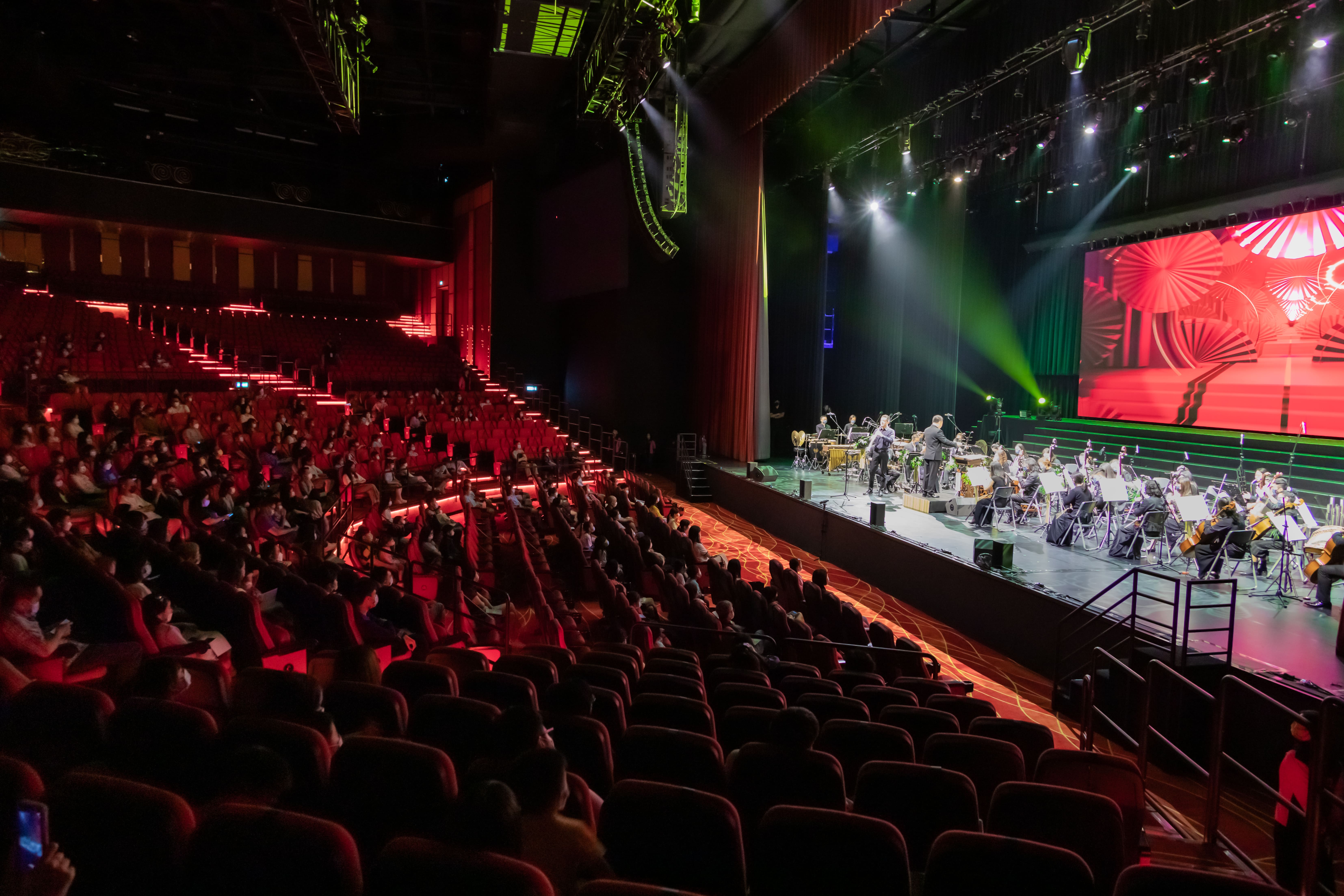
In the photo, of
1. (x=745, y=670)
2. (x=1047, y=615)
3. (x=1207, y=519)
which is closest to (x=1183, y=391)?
(x=1207, y=519)

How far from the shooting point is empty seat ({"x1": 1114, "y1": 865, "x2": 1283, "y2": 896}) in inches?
60.6

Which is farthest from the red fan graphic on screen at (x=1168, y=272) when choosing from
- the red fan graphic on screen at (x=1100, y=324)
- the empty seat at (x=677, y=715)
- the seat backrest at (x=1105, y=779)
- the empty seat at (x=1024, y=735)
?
the empty seat at (x=677, y=715)

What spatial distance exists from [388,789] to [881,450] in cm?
1103

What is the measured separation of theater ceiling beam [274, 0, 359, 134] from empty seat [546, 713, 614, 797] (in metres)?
8.59

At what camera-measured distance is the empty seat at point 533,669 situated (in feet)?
11.5

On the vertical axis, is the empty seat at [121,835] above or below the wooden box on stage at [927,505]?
above

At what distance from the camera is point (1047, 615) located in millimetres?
6824

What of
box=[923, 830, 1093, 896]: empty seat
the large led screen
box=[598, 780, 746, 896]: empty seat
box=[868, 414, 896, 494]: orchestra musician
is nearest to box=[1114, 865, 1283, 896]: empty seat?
box=[923, 830, 1093, 896]: empty seat

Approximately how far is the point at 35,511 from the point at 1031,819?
22.2ft

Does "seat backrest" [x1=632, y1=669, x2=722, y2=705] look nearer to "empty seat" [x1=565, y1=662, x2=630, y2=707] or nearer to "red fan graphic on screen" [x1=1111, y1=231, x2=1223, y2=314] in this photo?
"empty seat" [x1=565, y1=662, x2=630, y2=707]

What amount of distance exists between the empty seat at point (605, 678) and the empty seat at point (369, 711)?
0.87 metres

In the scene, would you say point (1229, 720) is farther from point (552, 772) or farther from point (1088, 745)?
point (552, 772)

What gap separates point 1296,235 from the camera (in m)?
11.5

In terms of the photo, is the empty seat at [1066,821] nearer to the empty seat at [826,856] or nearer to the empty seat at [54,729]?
the empty seat at [826,856]
